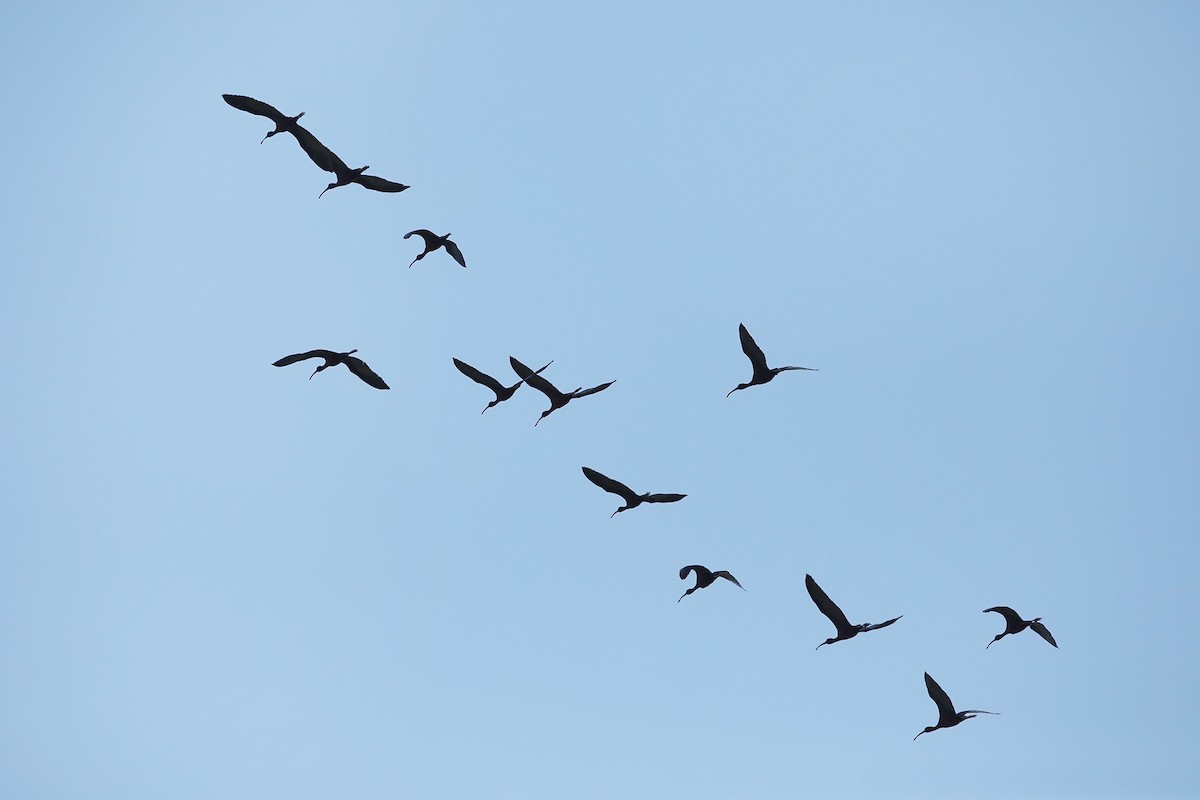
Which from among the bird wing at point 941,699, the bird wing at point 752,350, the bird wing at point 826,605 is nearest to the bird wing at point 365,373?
the bird wing at point 752,350

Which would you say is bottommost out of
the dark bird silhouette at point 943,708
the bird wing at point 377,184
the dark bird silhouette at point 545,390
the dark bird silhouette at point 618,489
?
the dark bird silhouette at point 943,708

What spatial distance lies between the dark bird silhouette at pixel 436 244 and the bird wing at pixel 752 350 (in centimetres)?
994

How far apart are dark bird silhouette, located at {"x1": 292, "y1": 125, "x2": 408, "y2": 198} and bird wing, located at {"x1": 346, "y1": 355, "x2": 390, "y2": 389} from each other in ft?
18.2

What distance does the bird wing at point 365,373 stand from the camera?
50000mm

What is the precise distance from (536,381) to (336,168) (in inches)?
386

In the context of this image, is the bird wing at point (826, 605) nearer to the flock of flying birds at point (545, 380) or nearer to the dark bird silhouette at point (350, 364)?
the flock of flying birds at point (545, 380)

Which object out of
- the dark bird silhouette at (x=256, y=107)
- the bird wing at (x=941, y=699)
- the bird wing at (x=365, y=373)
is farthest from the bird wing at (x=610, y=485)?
the dark bird silhouette at (x=256, y=107)

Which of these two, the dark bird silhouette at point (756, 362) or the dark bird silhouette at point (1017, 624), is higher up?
the dark bird silhouette at point (756, 362)

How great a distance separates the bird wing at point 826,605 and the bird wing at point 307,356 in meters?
17.0

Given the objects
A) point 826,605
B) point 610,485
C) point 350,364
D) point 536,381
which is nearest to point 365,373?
point 350,364

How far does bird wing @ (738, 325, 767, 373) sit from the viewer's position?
49781 millimetres

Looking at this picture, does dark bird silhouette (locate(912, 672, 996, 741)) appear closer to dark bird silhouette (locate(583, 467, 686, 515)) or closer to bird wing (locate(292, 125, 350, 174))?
dark bird silhouette (locate(583, 467, 686, 515))

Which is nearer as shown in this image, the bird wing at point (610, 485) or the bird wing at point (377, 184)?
the bird wing at point (377, 184)

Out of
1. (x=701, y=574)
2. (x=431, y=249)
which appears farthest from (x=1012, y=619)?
(x=431, y=249)
